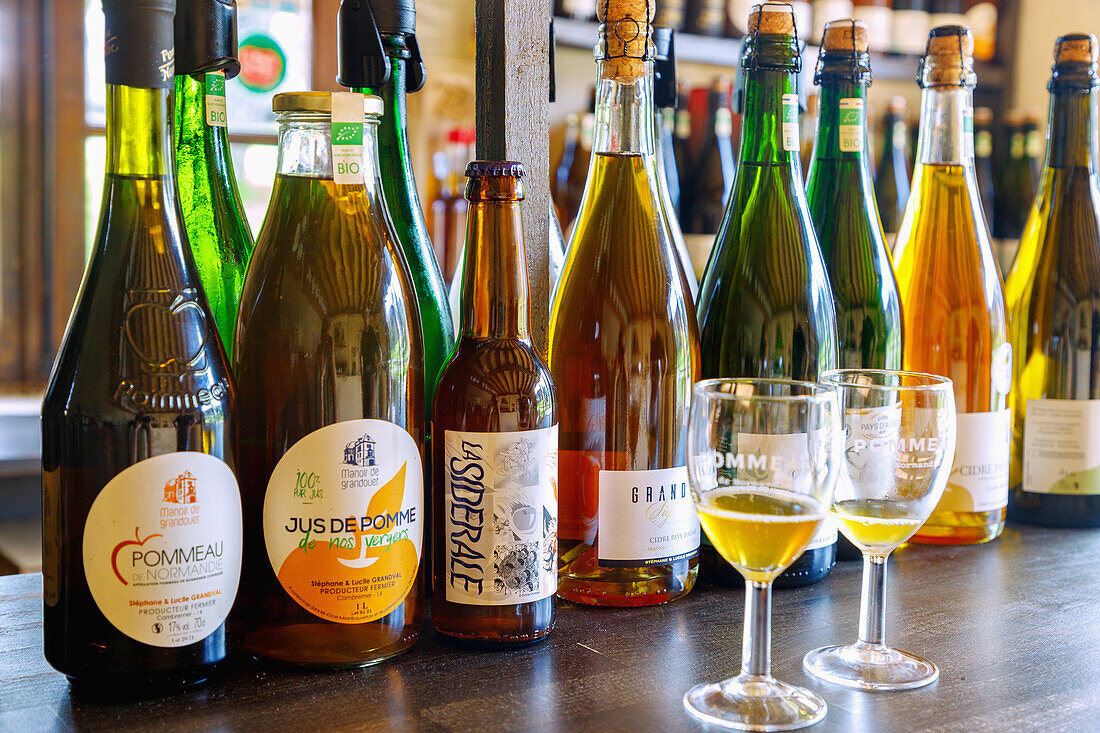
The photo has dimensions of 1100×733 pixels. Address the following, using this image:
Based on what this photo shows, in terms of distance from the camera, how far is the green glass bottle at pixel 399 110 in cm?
65

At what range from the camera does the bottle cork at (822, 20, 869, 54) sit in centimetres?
86

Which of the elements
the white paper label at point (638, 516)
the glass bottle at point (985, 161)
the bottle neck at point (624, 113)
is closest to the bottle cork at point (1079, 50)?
the bottle neck at point (624, 113)

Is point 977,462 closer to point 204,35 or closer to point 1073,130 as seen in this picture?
point 1073,130

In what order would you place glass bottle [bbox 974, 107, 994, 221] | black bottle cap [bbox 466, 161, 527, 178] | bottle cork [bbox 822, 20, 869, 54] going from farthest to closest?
1. glass bottle [bbox 974, 107, 994, 221]
2. bottle cork [bbox 822, 20, 869, 54]
3. black bottle cap [bbox 466, 161, 527, 178]

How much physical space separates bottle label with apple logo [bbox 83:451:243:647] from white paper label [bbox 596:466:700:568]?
0.28 metres

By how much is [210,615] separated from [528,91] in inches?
16.6

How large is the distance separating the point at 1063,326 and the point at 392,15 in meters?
0.77

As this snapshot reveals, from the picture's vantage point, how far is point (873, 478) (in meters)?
0.60

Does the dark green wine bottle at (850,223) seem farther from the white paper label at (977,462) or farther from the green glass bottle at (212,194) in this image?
the green glass bottle at (212,194)

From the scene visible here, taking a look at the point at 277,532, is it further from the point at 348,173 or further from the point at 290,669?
the point at 348,173

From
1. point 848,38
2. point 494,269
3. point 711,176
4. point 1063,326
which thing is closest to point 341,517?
point 494,269

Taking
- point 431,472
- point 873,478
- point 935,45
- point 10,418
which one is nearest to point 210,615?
point 431,472

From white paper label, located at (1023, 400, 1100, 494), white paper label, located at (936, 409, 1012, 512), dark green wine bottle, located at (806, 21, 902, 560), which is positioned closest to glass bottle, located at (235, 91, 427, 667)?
dark green wine bottle, located at (806, 21, 902, 560)

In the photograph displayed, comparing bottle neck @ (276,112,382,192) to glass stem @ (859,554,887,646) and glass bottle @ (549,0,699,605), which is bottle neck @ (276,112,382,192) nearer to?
glass bottle @ (549,0,699,605)
